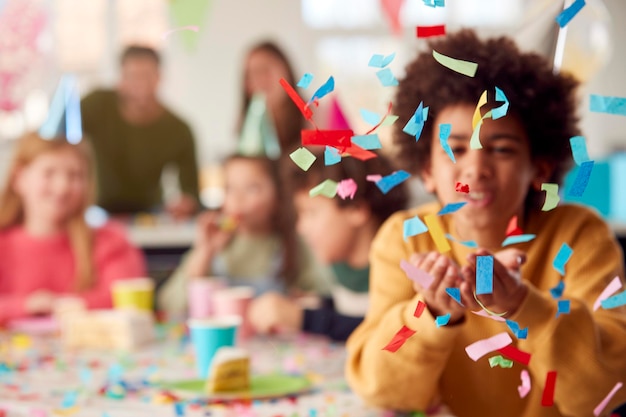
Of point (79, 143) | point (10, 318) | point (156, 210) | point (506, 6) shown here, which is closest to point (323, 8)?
point (506, 6)

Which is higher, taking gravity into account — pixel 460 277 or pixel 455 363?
pixel 460 277

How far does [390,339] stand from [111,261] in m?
1.17

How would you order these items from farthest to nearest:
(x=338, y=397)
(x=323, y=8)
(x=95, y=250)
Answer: (x=323, y=8) → (x=95, y=250) → (x=338, y=397)

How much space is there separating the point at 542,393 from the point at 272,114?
7.04ft

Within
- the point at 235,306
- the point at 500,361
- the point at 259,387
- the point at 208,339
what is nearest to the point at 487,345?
the point at 500,361

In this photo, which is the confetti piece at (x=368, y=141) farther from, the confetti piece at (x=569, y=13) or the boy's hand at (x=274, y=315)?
the boy's hand at (x=274, y=315)

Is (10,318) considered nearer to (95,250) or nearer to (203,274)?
(95,250)

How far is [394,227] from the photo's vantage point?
103 centimetres

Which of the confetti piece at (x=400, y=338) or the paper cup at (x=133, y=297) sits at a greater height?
the confetti piece at (x=400, y=338)

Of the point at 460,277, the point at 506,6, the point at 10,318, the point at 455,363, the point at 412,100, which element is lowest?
the point at 10,318

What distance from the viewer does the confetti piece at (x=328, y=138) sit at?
78 cm

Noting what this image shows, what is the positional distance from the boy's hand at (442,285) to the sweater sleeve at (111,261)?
3.72ft

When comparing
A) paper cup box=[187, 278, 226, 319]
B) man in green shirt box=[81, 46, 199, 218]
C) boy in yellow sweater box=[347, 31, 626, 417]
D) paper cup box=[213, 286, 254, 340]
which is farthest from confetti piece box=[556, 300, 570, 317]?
man in green shirt box=[81, 46, 199, 218]

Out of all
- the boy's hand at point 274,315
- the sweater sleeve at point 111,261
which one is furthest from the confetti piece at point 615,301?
Result: the sweater sleeve at point 111,261
